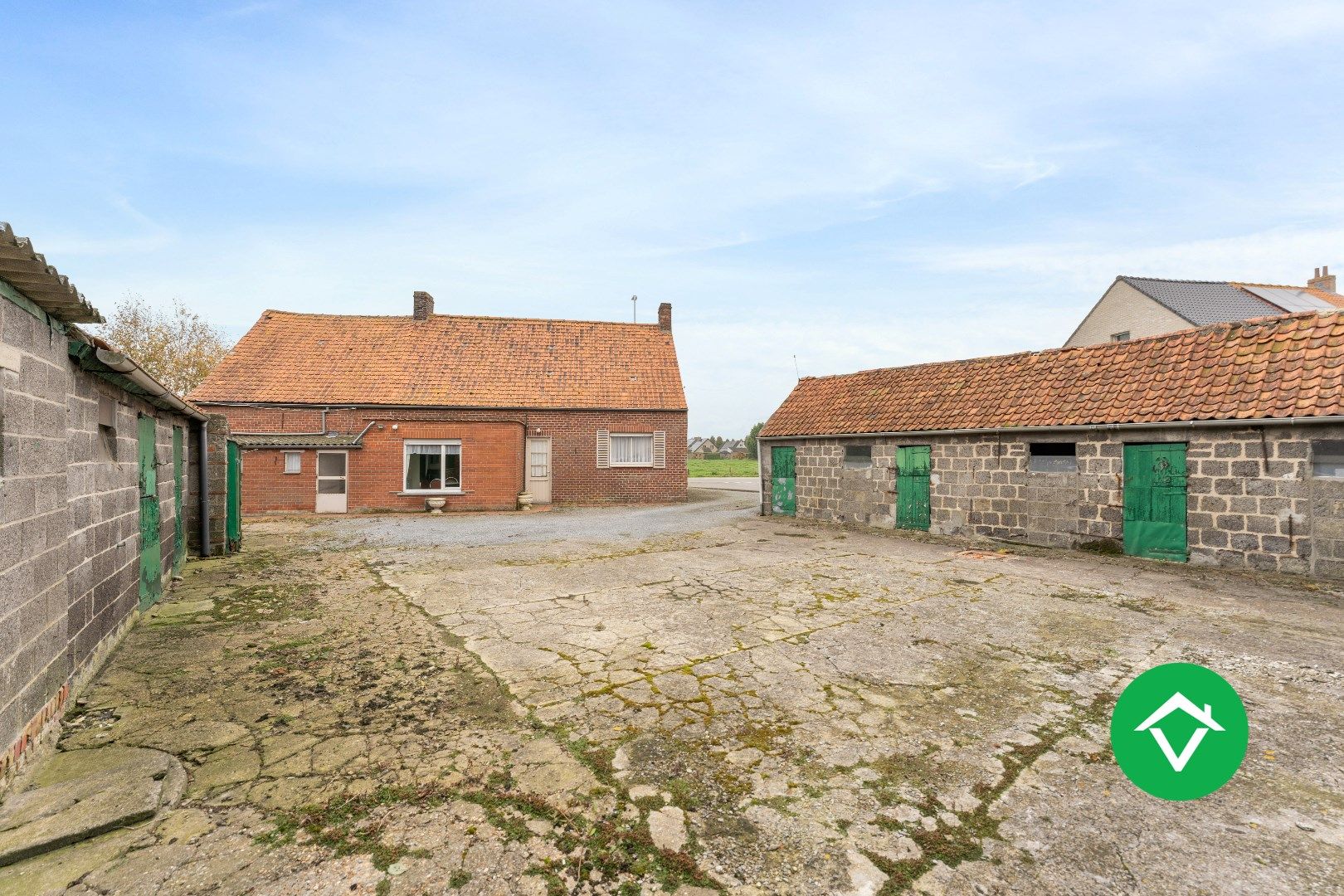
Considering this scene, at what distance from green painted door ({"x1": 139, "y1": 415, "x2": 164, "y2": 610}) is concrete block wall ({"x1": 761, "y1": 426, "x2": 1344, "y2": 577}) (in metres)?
13.1

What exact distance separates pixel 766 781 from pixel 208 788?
297 cm

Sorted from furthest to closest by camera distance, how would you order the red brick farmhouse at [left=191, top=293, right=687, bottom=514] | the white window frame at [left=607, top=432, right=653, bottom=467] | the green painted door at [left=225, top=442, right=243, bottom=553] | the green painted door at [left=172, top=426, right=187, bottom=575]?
the white window frame at [left=607, top=432, right=653, bottom=467]
the red brick farmhouse at [left=191, top=293, right=687, bottom=514]
the green painted door at [left=225, top=442, right=243, bottom=553]
the green painted door at [left=172, top=426, right=187, bottom=575]

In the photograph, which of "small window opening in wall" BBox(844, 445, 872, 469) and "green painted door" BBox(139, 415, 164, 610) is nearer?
"green painted door" BBox(139, 415, 164, 610)

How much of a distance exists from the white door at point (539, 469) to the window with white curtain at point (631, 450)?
2.33m

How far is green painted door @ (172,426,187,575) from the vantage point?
8.29 meters

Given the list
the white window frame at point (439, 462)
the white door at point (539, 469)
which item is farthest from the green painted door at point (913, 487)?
the white window frame at point (439, 462)

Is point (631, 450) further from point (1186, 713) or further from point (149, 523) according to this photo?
point (1186, 713)

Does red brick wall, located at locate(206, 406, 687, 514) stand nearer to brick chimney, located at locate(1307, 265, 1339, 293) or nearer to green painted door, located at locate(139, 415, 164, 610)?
green painted door, located at locate(139, 415, 164, 610)

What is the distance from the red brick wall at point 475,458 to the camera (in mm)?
17641

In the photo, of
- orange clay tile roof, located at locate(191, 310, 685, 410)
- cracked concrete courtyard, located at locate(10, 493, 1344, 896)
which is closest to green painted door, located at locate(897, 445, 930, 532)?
cracked concrete courtyard, located at locate(10, 493, 1344, 896)

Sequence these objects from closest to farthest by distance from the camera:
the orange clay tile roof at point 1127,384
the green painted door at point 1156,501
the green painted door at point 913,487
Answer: the orange clay tile roof at point 1127,384, the green painted door at point 1156,501, the green painted door at point 913,487

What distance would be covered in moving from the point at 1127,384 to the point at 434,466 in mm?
17469

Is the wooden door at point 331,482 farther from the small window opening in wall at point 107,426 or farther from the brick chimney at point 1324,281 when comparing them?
the brick chimney at point 1324,281

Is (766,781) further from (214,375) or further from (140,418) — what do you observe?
(214,375)
